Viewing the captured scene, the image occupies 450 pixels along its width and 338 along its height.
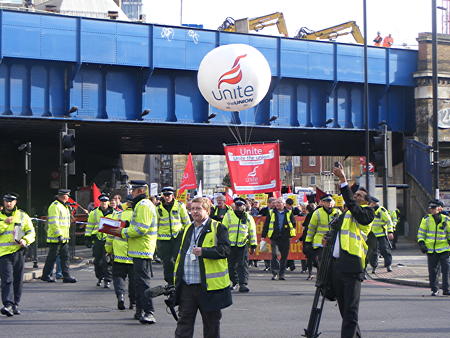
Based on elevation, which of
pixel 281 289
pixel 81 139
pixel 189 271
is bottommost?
pixel 281 289

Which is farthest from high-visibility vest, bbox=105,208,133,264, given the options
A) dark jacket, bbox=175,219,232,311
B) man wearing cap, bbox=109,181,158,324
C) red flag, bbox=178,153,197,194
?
red flag, bbox=178,153,197,194

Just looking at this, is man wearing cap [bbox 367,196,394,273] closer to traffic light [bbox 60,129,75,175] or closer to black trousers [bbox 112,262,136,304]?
black trousers [bbox 112,262,136,304]

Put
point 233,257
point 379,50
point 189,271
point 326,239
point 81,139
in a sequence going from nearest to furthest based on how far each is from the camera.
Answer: point 189,271, point 326,239, point 233,257, point 379,50, point 81,139

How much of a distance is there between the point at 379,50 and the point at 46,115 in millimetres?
14402

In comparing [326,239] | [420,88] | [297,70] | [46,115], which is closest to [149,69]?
[46,115]

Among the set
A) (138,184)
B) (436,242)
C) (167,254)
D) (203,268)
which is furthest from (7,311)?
(436,242)

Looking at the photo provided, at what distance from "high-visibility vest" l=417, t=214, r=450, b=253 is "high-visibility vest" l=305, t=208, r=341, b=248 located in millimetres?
1654

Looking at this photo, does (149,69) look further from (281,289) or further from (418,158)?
(281,289)

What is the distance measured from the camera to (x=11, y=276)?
1106 centimetres

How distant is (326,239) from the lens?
26.6 feet

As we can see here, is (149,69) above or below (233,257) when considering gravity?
above

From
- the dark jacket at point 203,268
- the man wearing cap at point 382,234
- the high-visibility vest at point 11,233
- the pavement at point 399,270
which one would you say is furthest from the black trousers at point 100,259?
the dark jacket at point 203,268

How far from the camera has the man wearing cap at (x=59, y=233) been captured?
1597 cm

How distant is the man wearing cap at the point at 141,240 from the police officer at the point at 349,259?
3.05m
